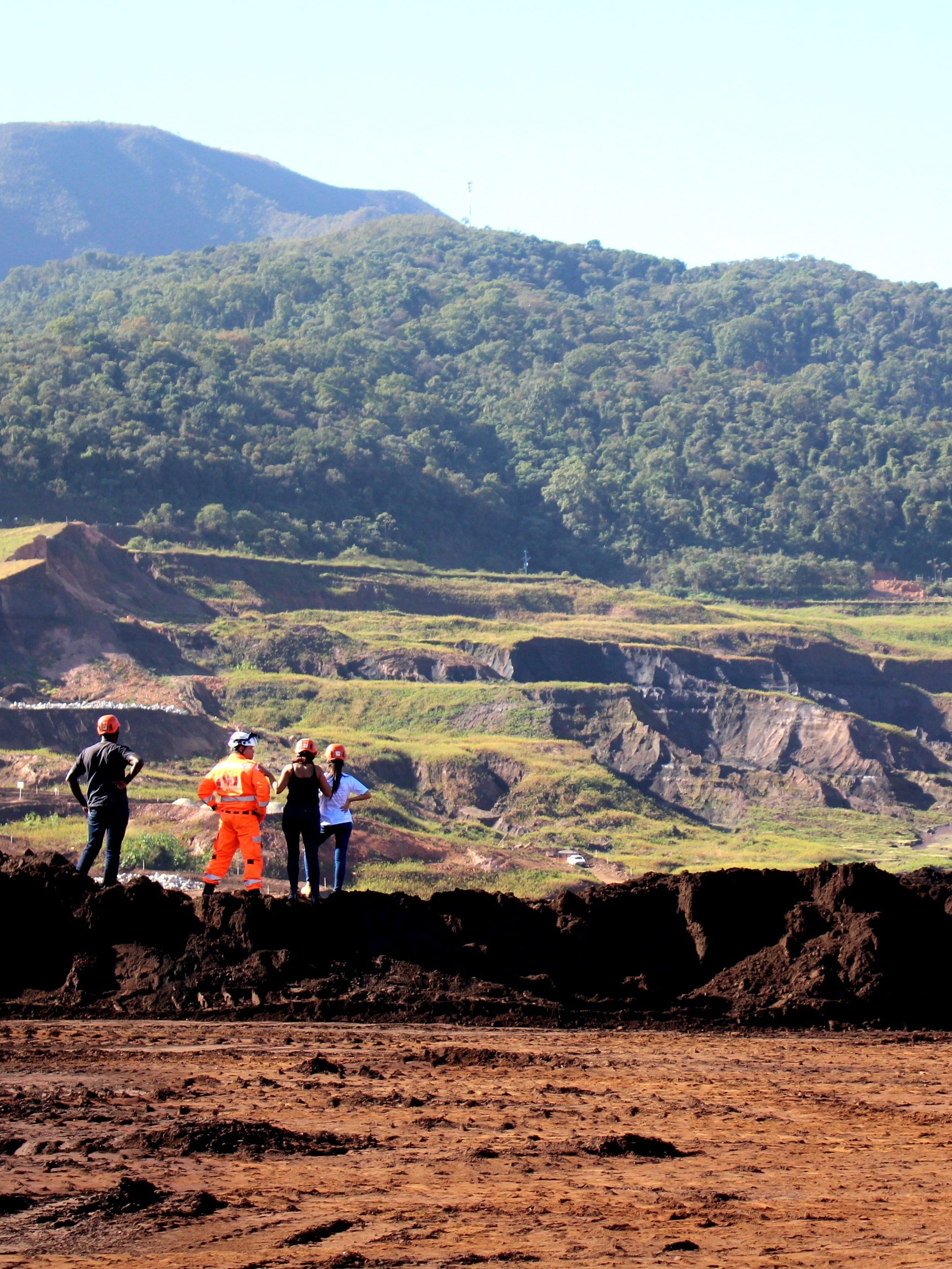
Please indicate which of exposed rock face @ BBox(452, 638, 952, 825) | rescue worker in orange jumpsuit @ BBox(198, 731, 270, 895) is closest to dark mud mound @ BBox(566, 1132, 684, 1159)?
rescue worker in orange jumpsuit @ BBox(198, 731, 270, 895)

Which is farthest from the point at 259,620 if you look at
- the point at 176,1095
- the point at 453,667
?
the point at 176,1095

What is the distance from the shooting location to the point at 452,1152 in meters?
6.46

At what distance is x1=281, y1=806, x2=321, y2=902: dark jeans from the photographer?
35.9 ft

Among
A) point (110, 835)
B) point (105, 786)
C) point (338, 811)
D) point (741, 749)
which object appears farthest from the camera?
point (741, 749)

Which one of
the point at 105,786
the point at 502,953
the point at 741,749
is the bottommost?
the point at 502,953

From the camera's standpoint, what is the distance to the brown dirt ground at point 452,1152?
208 inches

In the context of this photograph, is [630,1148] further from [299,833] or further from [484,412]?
[484,412]

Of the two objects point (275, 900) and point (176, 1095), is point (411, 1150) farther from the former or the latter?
point (275, 900)

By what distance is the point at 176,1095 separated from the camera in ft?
23.5

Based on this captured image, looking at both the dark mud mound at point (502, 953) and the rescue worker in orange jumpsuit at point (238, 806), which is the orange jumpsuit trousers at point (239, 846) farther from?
the dark mud mound at point (502, 953)

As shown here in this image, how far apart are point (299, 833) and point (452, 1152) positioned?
4.86 metres

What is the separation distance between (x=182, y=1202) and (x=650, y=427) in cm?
8629

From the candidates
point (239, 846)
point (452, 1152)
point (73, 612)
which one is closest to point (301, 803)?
point (239, 846)

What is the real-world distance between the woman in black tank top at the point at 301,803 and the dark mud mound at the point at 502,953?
436 millimetres
